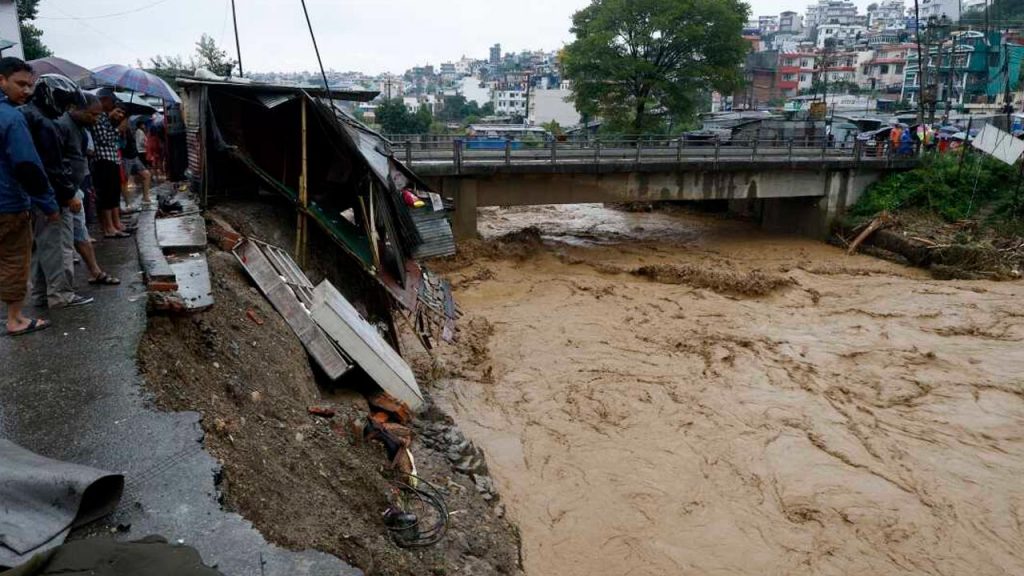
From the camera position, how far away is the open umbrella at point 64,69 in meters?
11.4

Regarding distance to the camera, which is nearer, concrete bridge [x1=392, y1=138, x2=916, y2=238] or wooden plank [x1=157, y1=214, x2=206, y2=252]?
wooden plank [x1=157, y1=214, x2=206, y2=252]

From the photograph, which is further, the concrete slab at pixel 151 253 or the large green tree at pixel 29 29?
the large green tree at pixel 29 29

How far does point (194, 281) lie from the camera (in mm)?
6027

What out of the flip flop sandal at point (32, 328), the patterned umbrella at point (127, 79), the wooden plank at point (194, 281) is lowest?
the flip flop sandal at point (32, 328)

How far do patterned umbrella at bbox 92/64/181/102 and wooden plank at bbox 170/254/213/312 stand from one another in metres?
6.66

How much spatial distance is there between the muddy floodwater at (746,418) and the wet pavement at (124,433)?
10.6ft

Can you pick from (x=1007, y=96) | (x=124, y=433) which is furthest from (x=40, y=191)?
(x=1007, y=96)

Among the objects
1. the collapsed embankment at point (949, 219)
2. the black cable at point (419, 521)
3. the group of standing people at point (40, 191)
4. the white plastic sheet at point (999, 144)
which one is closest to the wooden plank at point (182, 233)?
the group of standing people at point (40, 191)

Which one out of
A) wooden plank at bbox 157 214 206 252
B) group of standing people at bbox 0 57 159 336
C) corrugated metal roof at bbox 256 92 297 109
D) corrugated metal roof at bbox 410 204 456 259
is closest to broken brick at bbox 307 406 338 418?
group of standing people at bbox 0 57 159 336

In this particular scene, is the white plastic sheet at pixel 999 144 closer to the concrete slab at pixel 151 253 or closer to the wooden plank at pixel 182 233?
the wooden plank at pixel 182 233

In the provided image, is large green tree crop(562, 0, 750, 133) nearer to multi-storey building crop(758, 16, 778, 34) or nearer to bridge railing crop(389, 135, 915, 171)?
bridge railing crop(389, 135, 915, 171)

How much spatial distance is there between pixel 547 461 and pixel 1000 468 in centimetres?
546

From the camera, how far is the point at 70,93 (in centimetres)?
541

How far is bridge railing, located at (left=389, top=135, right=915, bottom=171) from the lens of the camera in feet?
57.6
